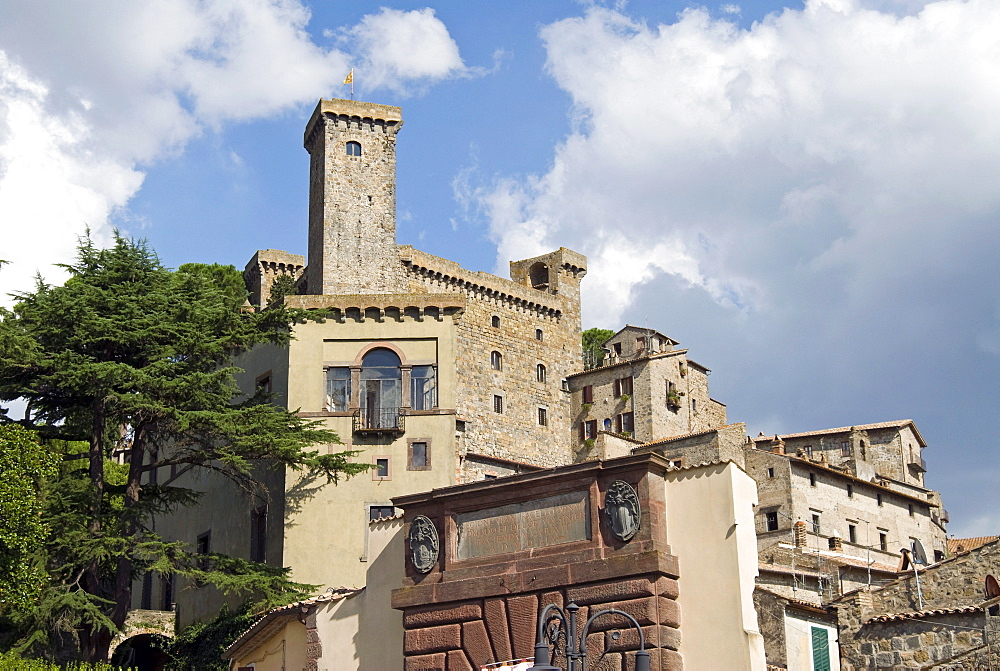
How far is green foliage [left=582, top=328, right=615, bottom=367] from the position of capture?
3059 inches

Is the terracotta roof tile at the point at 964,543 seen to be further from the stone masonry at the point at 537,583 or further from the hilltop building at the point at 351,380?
the stone masonry at the point at 537,583

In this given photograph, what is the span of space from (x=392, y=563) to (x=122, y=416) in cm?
927

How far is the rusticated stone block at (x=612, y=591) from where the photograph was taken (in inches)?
822

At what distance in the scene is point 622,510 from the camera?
70.4 ft

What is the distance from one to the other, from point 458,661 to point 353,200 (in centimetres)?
3670

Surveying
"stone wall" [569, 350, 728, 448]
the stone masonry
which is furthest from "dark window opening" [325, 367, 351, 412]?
"stone wall" [569, 350, 728, 448]

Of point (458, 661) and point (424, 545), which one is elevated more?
point (424, 545)

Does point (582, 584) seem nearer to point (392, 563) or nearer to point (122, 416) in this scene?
point (392, 563)

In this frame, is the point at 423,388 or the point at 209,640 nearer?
the point at 209,640

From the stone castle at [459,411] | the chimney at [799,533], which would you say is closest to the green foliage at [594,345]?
the stone castle at [459,411]

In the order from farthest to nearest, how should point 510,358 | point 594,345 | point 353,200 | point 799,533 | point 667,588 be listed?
point 594,345 → point 510,358 → point 353,200 → point 799,533 → point 667,588

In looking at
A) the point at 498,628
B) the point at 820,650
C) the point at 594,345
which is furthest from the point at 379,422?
the point at 594,345

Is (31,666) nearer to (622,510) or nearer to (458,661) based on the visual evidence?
(458,661)

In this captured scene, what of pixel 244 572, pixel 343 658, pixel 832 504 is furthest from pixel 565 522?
pixel 832 504
